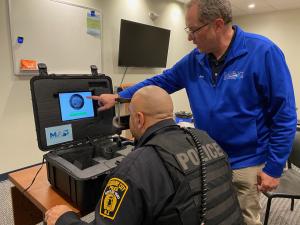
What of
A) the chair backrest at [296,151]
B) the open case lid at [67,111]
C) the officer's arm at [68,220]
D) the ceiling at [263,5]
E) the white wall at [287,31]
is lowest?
the chair backrest at [296,151]

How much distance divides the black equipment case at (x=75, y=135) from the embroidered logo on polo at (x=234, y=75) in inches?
22.6

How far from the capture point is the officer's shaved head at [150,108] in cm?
89

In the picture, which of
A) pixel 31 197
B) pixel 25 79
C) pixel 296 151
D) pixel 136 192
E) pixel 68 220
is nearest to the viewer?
pixel 136 192

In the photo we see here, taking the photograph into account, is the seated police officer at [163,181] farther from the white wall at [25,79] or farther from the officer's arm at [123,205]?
the white wall at [25,79]

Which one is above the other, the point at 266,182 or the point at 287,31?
the point at 287,31

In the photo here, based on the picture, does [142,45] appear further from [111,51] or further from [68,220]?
[68,220]

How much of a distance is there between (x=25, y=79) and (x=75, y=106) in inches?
76.8

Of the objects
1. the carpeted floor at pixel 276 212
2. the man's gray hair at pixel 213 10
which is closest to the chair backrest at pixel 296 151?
the carpeted floor at pixel 276 212

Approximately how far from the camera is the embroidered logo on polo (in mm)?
1158

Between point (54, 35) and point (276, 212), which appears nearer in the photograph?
point (276, 212)

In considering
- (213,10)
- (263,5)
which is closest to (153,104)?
(213,10)

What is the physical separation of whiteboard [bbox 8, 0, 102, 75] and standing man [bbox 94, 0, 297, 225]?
7.17ft

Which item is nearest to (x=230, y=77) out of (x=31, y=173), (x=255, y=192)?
(x=255, y=192)

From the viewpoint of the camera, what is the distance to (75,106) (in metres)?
1.27
